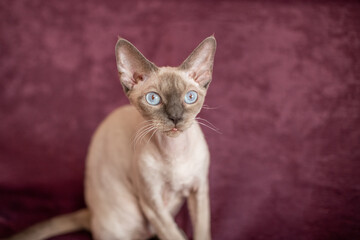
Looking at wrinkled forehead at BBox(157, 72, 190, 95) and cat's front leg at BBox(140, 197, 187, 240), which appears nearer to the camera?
wrinkled forehead at BBox(157, 72, 190, 95)

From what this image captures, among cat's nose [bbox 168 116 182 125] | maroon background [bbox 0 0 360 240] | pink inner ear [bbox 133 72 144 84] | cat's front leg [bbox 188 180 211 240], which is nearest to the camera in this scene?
cat's nose [bbox 168 116 182 125]

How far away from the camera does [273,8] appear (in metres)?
1.80

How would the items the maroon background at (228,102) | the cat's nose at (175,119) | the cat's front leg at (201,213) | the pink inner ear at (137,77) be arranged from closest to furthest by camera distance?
the cat's nose at (175,119)
the pink inner ear at (137,77)
the cat's front leg at (201,213)
the maroon background at (228,102)

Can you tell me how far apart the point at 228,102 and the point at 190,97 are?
67 cm

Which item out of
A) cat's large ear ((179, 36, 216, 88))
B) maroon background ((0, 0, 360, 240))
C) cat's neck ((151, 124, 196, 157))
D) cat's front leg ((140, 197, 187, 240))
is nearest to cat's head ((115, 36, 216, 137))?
cat's large ear ((179, 36, 216, 88))

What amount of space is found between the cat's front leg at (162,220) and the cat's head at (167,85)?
0.31m

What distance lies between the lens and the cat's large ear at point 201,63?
1.12 metres

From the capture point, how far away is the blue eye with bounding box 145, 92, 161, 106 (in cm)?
112

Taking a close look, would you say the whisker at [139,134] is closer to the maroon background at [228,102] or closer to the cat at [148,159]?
the cat at [148,159]

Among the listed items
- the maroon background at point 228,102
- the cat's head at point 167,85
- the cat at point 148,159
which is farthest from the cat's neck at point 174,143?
the maroon background at point 228,102

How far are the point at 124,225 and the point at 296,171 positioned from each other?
80cm

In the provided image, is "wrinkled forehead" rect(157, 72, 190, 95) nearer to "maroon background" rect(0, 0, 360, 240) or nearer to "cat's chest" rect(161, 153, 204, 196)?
"cat's chest" rect(161, 153, 204, 196)

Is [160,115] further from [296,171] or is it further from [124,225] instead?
[296,171]

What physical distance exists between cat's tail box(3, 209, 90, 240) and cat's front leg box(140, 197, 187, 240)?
388mm
